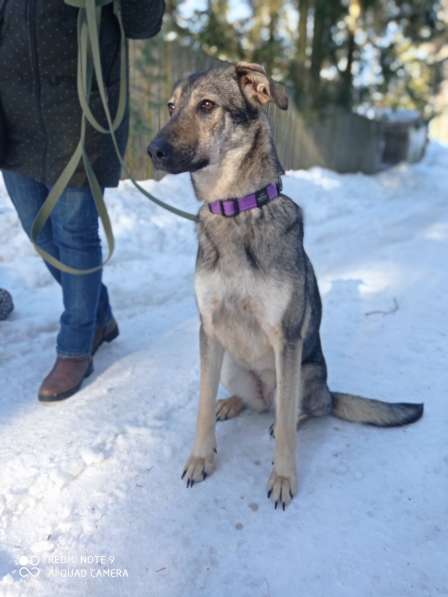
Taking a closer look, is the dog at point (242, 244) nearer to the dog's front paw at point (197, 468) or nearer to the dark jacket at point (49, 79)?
the dog's front paw at point (197, 468)

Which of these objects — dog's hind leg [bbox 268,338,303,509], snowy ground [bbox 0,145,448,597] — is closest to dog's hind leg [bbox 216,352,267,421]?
snowy ground [bbox 0,145,448,597]

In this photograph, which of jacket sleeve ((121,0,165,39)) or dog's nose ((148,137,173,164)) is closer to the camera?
dog's nose ((148,137,173,164))

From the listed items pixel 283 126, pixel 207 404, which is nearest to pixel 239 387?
pixel 207 404

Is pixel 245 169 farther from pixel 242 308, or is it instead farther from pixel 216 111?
pixel 242 308

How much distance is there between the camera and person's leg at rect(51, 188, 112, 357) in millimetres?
2500

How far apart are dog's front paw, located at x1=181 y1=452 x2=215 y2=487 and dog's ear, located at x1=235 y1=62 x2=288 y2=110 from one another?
153 cm

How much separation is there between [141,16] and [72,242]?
1.19m

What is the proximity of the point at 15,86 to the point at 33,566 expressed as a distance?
206cm

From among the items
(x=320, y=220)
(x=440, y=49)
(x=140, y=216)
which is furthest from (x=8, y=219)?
(x=440, y=49)

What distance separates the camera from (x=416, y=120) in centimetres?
1587

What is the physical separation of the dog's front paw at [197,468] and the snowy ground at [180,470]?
1.4 inches

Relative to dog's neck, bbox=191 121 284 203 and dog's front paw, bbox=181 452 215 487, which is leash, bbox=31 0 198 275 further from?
dog's front paw, bbox=181 452 215 487

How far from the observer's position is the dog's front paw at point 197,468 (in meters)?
2.00

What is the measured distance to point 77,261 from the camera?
8.55 feet
